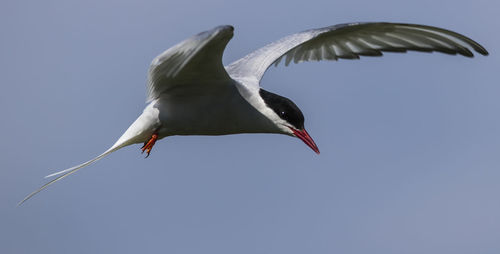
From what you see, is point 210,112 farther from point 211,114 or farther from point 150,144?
point 150,144

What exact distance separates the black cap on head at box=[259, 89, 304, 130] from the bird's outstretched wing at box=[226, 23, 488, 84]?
30.5 inches

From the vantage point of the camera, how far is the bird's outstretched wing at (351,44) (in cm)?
812

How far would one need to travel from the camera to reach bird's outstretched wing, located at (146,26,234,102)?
5.92 meters

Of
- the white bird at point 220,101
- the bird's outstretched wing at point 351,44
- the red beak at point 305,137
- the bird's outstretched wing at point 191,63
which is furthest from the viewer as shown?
the bird's outstretched wing at point 351,44

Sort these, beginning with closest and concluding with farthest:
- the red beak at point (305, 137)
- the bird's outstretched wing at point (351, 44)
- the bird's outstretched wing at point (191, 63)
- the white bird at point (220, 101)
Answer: the bird's outstretched wing at point (191, 63)
the white bird at point (220, 101)
the red beak at point (305, 137)
the bird's outstretched wing at point (351, 44)

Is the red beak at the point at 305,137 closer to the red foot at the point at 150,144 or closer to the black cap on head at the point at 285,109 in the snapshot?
the black cap on head at the point at 285,109

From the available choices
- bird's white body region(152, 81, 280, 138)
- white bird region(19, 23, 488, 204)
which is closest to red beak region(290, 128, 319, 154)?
white bird region(19, 23, 488, 204)

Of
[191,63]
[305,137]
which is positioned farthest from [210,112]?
[305,137]

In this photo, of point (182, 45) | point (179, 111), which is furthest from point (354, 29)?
point (182, 45)

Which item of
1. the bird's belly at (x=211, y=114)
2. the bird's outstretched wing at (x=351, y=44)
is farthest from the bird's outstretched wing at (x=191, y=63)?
the bird's outstretched wing at (x=351, y=44)

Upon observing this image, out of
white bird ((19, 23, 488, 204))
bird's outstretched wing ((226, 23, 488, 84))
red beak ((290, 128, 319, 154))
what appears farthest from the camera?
bird's outstretched wing ((226, 23, 488, 84))

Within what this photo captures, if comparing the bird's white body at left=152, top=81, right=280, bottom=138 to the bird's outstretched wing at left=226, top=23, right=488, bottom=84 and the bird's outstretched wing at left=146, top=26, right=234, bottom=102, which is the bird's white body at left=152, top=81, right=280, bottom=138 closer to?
the bird's outstretched wing at left=146, top=26, right=234, bottom=102

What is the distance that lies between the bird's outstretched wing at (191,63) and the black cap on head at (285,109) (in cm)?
46

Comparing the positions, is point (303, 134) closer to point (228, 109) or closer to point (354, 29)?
point (228, 109)
